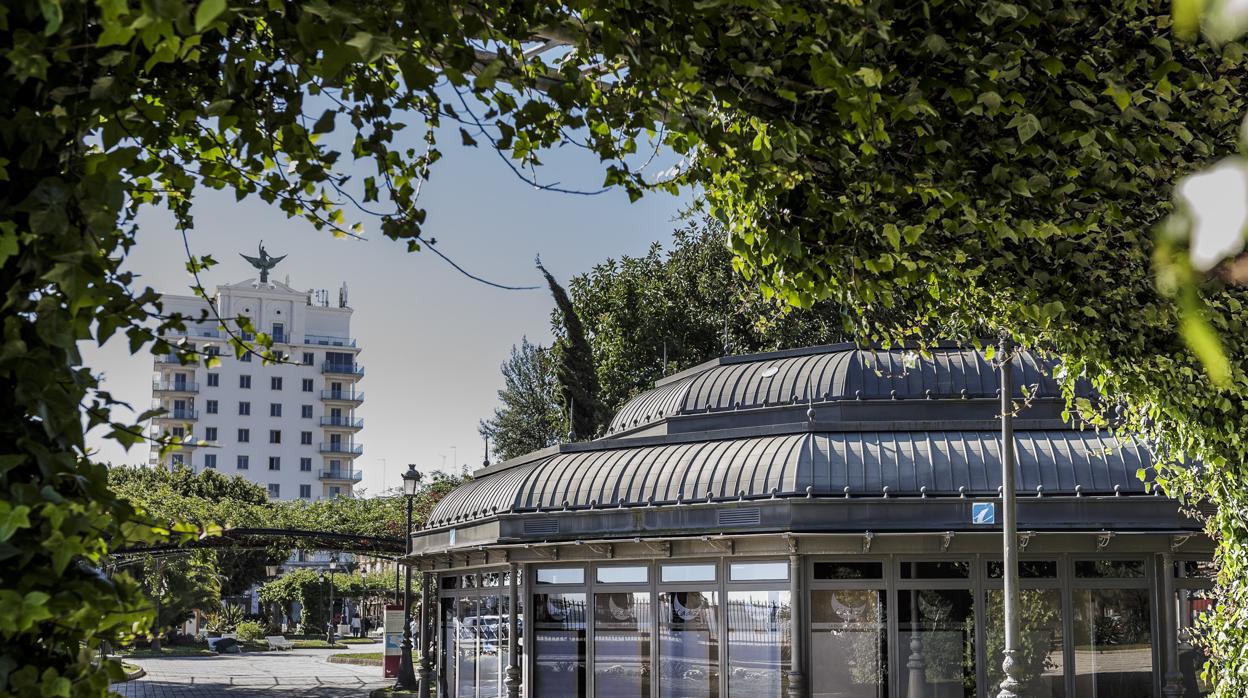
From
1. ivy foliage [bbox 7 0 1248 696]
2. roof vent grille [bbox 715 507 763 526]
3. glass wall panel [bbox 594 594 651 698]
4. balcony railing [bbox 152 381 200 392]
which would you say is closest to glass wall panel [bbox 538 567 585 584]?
glass wall panel [bbox 594 594 651 698]

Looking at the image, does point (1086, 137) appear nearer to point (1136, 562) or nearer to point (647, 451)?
point (1136, 562)

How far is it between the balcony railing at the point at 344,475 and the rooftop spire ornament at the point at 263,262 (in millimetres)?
20153

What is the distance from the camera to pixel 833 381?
2062cm

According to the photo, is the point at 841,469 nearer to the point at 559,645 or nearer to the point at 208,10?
the point at 559,645

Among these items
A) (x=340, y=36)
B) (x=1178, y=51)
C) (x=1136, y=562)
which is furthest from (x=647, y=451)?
(x=340, y=36)

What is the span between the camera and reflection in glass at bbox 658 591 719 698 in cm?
1772

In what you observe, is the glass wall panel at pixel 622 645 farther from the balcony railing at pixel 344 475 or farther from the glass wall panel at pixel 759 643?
the balcony railing at pixel 344 475

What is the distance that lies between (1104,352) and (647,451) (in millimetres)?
13461

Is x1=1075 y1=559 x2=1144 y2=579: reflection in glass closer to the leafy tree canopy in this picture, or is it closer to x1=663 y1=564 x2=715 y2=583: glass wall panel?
x1=663 y1=564 x2=715 y2=583: glass wall panel

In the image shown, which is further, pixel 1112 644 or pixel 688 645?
pixel 688 645

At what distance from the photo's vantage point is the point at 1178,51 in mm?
5398

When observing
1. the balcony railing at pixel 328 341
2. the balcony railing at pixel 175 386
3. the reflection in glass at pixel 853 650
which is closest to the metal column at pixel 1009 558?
the reflection in glass at pixel 853 650

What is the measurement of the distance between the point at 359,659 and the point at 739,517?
1431 inches

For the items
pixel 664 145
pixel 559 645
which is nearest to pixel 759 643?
pixel 559 645
